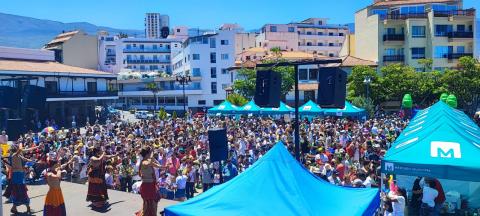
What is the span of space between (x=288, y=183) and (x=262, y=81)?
10.9ft

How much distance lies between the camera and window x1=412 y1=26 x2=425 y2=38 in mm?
47991

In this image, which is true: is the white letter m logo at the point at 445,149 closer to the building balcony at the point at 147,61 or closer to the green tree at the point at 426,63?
the green tree at the point at 426,63

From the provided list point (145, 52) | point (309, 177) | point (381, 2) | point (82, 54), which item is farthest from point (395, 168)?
point (145, 52)

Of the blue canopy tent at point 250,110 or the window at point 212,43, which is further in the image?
the window at point 212,43

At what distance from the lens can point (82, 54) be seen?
64.8 m

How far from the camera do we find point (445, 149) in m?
9.58

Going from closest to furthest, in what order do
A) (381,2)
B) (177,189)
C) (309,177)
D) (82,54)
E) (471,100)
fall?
(309,177), (177,189), (471,100), (381,2), (82,54)

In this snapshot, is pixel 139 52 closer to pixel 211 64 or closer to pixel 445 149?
pixel 211 64

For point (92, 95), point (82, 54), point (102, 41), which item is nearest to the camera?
point (92, 95)

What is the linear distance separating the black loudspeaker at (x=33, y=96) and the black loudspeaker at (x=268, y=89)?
5049mm

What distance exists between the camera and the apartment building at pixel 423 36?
47344 millimetres

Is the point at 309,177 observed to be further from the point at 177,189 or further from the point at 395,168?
the point at 177,189

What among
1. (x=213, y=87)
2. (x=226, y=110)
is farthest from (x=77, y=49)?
(x=226, y=110)

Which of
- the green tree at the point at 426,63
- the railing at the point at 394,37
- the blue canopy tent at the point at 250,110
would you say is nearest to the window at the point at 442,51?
the green tree at the point at 426,63
